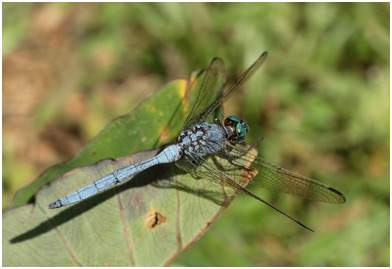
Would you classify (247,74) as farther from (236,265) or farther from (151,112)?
(236,265)

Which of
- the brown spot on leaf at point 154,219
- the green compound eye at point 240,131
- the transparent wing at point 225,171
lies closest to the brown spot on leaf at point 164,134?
the transparent wing at point 225,171

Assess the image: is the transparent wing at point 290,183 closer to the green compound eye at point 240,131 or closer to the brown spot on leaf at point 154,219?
the green compound eye at point 240,131

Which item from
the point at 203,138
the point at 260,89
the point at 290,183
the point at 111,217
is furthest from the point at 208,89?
the point at 260,89

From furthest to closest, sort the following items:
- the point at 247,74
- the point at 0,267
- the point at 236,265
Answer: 1. the point at 247,74
2. the point at 236,265
3. the point at 0,267

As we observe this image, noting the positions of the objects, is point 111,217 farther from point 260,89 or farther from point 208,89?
point 260,89

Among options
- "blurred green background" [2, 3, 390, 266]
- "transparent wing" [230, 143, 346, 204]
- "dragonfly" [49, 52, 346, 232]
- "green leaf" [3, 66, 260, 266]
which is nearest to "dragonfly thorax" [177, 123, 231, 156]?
"dragonfly" [49, 52, 346, 232]

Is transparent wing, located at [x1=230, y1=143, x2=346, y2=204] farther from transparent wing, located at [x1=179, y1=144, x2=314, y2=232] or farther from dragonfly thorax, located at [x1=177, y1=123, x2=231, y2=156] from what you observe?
dragonfly thorax, located at [x1=177, y1=123, x2=231, y2=156]

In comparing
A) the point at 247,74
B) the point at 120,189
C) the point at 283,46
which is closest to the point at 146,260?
the point at 120,189
